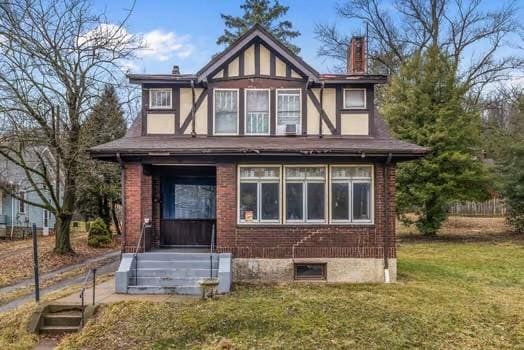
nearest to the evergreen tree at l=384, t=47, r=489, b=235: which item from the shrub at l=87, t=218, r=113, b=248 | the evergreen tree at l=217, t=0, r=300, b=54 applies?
the evergreen tree at l=217, t=0, r=300, b=54

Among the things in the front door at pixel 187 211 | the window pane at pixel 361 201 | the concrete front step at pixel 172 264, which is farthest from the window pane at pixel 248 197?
the window pane at pixel 361 201

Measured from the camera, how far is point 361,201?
42.3 feet

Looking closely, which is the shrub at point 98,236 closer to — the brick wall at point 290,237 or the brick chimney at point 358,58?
the brick wall at point 290,237

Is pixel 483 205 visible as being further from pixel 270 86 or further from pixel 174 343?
pixel 174 343

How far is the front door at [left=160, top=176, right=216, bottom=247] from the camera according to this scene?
14375 mm

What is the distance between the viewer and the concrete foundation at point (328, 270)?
1262cm

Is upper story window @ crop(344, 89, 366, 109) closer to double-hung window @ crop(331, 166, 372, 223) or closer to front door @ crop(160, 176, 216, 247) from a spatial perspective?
double-hung window @ crop(331, 166, 372, 223)

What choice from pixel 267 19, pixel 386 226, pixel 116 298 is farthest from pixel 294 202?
pixel 267 19

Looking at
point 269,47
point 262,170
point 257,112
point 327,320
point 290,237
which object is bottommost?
point 327,320

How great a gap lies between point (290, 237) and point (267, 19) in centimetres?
2813

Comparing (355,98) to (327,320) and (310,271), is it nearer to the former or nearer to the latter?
(310,271)

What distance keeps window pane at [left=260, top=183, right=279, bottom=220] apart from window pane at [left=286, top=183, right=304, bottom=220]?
0.33m

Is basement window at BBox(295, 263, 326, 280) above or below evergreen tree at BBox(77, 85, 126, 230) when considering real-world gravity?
below

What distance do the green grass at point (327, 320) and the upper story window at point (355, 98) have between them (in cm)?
520
